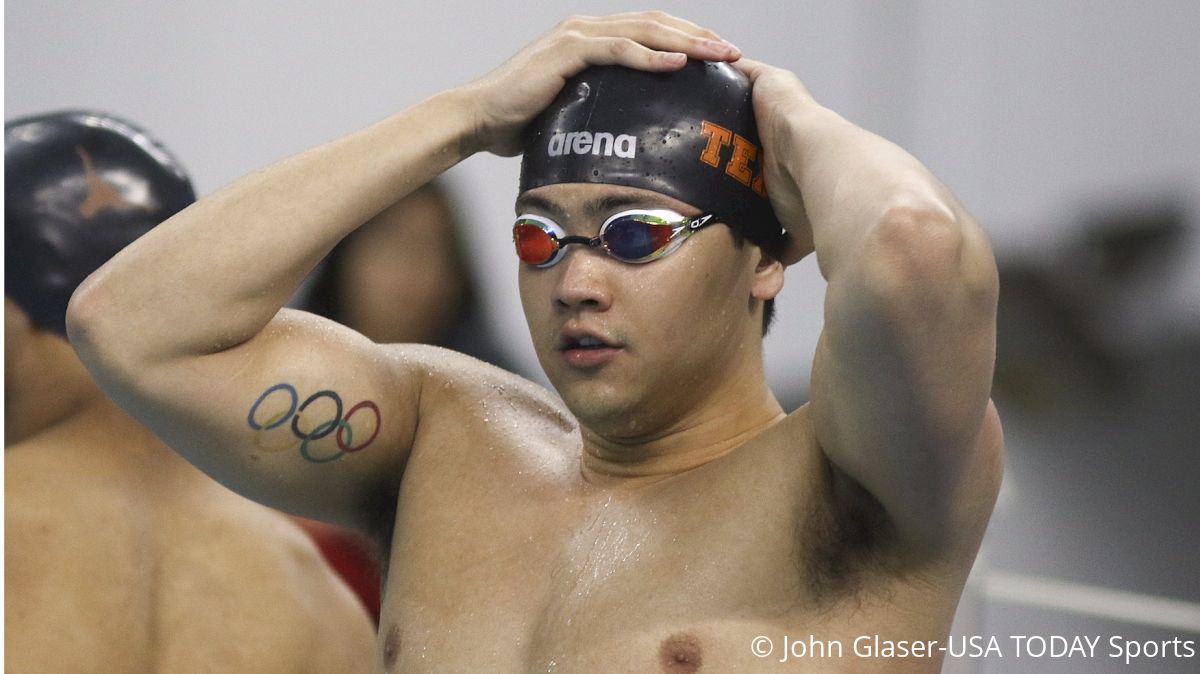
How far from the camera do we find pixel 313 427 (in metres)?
1.74

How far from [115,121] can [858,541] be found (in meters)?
1.47

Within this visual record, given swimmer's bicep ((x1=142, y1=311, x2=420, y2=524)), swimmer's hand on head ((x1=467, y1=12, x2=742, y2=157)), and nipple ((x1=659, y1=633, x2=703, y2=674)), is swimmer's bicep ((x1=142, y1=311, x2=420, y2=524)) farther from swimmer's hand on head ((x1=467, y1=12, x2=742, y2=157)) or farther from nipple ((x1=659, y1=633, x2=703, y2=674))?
nipple ((x1=659, y1=633, x2=703, y2=674))

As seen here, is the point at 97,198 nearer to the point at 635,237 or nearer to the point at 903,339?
the point at 635,237

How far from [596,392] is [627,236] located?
191 mm

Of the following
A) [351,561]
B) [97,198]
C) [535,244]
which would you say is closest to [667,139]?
[535,244]

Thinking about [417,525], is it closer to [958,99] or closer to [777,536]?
[777,536]

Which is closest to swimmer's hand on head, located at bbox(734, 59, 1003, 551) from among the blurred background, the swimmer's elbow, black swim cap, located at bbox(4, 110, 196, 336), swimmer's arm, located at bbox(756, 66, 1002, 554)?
swimmer's arm, located at bbox(756, 66, 1002, 554)

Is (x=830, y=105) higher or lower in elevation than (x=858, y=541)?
lower

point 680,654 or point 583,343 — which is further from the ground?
point 583,343

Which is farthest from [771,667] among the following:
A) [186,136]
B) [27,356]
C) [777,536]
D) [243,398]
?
[186,136]

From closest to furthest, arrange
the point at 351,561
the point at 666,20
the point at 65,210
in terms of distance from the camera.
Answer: the point at 666,20, the point at 65,210, the point at 351,561

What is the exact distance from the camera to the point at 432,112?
1771 millimetres

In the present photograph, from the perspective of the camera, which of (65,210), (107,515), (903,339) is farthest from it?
(65,210)

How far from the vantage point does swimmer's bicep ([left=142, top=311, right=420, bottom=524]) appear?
1.71 meters
